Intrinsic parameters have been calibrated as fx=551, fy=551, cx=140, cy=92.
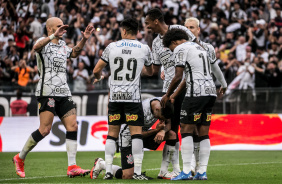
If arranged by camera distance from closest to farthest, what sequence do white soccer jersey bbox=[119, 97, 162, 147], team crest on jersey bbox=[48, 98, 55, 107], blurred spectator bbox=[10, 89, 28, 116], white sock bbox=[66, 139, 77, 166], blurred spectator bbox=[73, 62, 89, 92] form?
1. white soccer jersey bbox=[119, 97, 162, 147]
2. team crest on jersey bbox=[48, 98, 55, 107]
3. white sock bbox=[66, 139, 77, 166]
4. blurred spectator bbox=[10, 89, 28, 116]
5. blurred spectator bbox=[73, 62, 89, 92]

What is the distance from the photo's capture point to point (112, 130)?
342 inches

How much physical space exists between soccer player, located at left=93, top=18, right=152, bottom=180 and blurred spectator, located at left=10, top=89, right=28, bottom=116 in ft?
31.7

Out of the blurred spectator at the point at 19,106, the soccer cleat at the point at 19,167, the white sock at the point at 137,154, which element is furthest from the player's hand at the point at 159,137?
the blurred spectator at the point at 19,106

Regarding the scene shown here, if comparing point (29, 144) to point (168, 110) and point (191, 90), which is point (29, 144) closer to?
point (168, 110)

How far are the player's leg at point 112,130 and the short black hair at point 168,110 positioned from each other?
0.67 meters

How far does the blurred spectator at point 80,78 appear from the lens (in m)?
18.3

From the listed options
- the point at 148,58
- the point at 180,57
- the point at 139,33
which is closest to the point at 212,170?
the point at 148,58

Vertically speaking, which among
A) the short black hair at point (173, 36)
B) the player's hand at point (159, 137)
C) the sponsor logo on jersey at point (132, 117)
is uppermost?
the short black hair at point (173, 36)

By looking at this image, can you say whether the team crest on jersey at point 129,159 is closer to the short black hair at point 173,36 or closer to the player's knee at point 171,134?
the player's knee at point 171,134

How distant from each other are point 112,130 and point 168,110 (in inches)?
37.3

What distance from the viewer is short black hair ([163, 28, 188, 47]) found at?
27.9 feet

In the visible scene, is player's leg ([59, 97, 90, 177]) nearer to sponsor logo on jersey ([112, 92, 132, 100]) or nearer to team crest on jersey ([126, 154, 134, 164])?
team crest on jersey ([126, 154, 134, 164])

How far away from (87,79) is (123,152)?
10.6 meters

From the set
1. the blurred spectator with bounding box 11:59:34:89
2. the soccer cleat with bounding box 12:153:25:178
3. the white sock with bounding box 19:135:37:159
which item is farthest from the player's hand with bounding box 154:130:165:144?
the blurred spectator with bounding box 11:59:34:89
